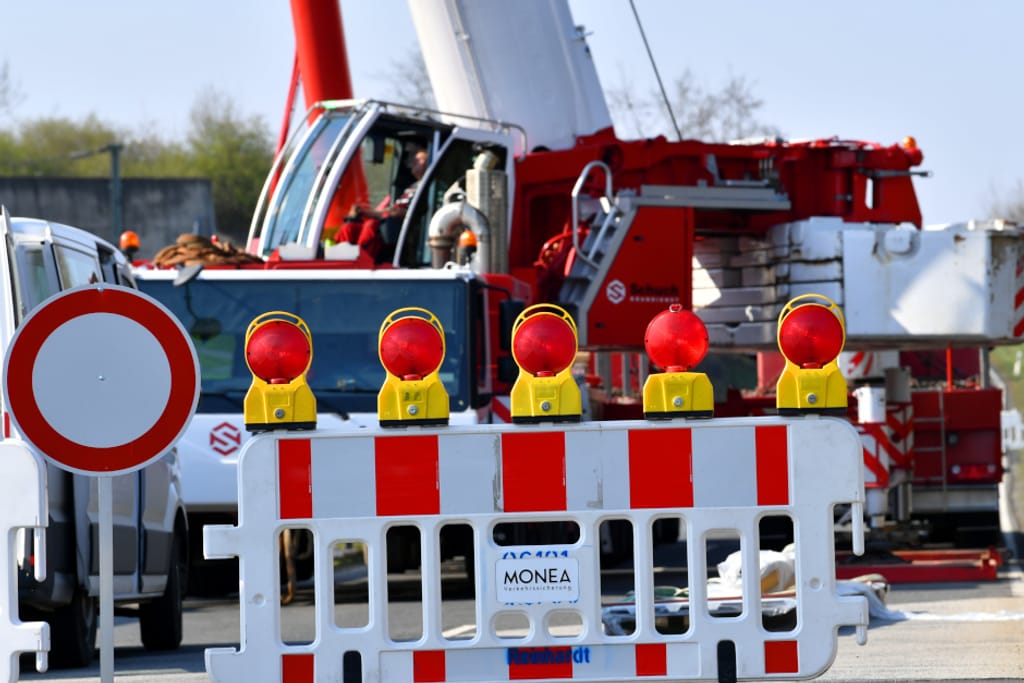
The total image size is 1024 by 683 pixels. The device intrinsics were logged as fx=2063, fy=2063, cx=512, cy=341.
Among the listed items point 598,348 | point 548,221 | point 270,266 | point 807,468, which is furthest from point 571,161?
point 807,468

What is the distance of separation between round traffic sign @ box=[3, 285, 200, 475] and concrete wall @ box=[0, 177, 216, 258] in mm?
46779

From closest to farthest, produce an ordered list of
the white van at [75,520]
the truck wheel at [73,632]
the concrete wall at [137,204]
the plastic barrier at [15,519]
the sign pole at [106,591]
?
the plastic barrier at [15,519] → the sign pole at [106,591] → the white van at [75,520] → the truck wheel at [73,632] → the concrete wall at [137,204]

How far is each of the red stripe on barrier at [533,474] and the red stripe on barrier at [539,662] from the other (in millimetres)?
449

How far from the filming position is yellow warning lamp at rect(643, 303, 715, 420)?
6.56m

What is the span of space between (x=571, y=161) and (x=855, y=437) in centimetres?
1158

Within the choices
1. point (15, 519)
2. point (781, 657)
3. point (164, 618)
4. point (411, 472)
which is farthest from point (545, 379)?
point (164, 618)

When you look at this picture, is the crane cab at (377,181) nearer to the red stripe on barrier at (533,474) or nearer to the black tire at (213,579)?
the black tire at (213,579)

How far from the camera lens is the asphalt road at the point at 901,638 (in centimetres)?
838

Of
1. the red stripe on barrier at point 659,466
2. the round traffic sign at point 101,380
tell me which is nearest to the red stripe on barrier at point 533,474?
the red stripe on barrier at point 659,466

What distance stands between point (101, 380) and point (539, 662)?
5.48 feet

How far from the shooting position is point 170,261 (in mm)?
15422

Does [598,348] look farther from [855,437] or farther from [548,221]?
[855,437]

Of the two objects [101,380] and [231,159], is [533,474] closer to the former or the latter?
[101,380]

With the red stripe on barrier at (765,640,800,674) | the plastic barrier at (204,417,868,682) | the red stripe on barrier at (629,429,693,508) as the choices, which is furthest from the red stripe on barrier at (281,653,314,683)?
the red stripe on barrier at (765,640,800,674)
